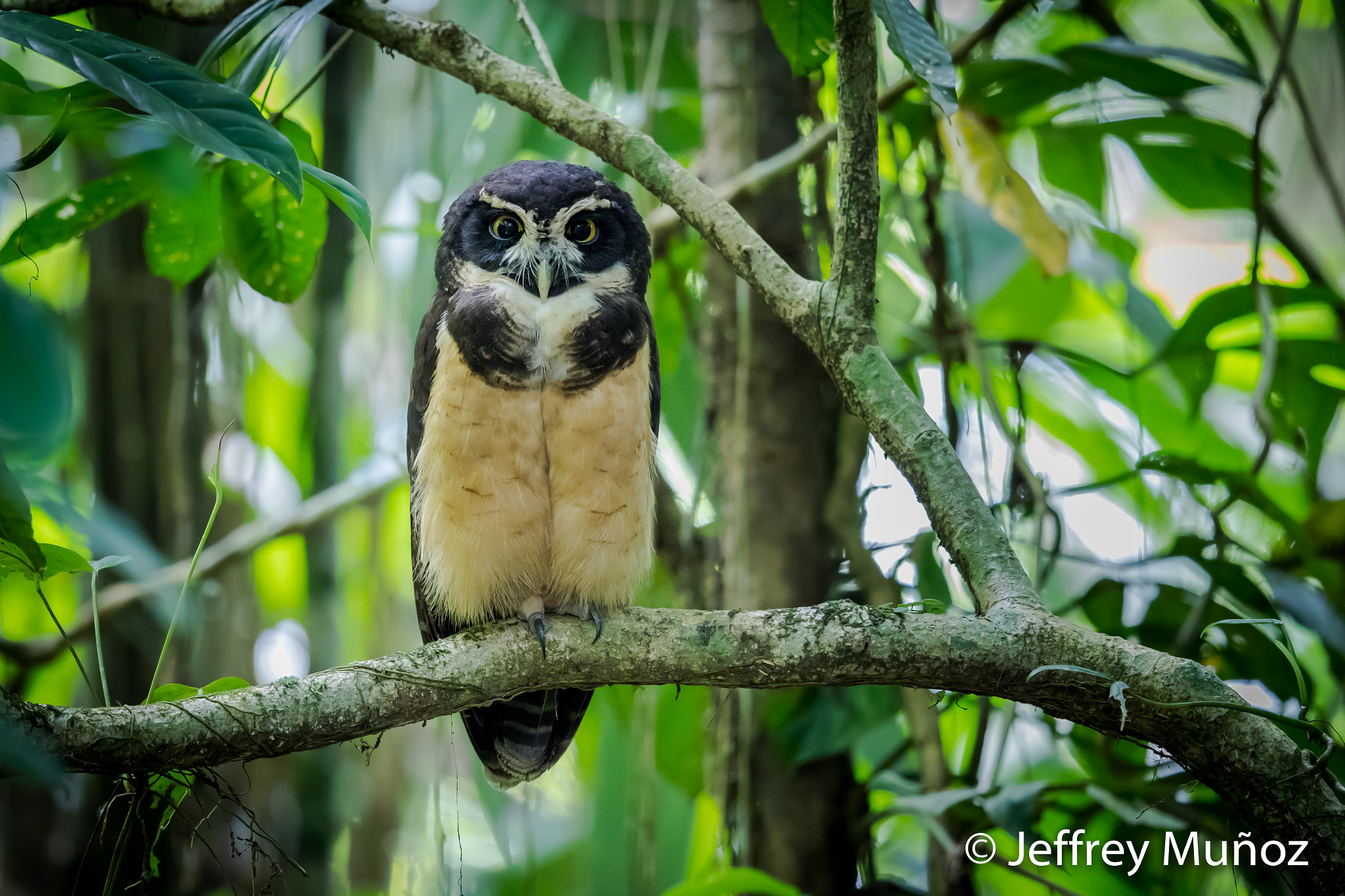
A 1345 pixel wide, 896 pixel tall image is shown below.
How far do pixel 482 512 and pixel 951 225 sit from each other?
1.80m

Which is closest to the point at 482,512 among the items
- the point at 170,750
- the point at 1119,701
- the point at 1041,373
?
the point at 170,750

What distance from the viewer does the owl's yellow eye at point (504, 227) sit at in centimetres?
204

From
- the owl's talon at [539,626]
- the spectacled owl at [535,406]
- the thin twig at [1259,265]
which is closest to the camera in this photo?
the owl's talon at [539,626]

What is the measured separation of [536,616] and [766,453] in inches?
41.3

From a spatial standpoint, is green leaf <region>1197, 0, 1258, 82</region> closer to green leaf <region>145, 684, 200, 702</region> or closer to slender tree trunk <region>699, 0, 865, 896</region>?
slender tree trunk <region>699, 0, 865, 896</region>

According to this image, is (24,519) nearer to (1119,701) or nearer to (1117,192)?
(1119,701)

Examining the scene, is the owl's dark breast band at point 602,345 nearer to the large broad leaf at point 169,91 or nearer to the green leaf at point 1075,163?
the large broad leaf at point 169,91

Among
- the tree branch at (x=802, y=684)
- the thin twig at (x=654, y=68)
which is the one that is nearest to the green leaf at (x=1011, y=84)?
the thin twig at (x=654, y=68)

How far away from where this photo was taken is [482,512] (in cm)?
198

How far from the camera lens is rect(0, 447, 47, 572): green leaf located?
1.24 meters

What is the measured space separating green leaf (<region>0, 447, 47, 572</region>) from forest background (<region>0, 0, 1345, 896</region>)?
0.13m

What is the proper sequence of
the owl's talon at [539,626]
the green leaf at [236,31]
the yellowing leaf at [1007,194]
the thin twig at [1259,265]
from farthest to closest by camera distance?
the yellowing leaf at [1007,194] < the thin twig at [1259,265] < the owl's talon at [539,626] < the green leaf at [236,31]

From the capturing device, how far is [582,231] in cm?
206

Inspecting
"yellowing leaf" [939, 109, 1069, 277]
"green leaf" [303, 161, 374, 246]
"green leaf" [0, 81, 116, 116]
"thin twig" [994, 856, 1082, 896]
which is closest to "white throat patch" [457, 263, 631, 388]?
"green leaf" [303, 161, 374, 246]
